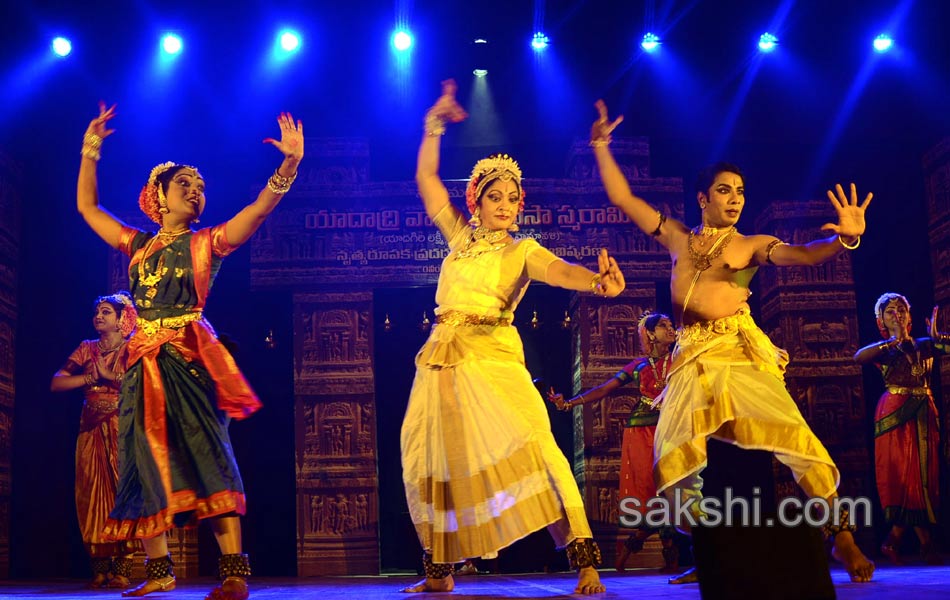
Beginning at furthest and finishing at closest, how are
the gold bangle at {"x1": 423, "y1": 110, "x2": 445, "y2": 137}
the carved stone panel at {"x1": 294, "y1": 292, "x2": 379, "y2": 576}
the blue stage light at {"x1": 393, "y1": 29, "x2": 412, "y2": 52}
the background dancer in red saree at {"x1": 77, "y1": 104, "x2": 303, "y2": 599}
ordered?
the blue stage light at {"x1": 393, "y1": 29, "x2": 412, "y2": 52} → the carved stone panel at {"x1": 294, "y1": 292, "x2": 379, "y2": 576} → the gold bangle at {"x1": 423, "y1": 110, "x2": 445, "y2": 137} → the background dancer in red saree at {"x1": 77, "y1": 104, "x2": 303, "y2": 599}

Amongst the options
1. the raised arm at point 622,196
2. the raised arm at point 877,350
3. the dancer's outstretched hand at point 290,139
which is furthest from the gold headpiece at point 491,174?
the raised arm at point 877,350

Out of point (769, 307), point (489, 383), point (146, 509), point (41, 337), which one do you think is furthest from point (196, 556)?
point (769, 307)

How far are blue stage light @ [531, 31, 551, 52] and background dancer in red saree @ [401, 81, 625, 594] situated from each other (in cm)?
342

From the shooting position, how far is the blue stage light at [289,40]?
295 inches

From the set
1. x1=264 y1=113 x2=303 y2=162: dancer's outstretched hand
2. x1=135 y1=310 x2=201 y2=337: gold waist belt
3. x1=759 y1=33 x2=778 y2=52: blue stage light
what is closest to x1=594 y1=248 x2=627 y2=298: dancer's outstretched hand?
x1=264 y1=113 x2=303 y2=162: dancer's outstretched hand

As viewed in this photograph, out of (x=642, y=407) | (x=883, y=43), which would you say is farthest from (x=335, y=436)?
(x=883, y=43)

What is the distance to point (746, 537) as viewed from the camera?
211cm

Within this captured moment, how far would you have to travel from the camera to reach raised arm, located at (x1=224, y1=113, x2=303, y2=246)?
405 cm

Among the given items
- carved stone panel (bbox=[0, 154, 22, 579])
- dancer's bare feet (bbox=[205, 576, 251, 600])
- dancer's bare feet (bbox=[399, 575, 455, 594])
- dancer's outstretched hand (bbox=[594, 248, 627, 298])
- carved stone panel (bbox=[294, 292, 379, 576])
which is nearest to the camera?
dancer's outstretched hand (bbox=[594, 248, 627, 298])

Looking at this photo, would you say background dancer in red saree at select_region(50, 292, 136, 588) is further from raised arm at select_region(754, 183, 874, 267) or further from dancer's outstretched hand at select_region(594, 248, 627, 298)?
raised arm at select_region(754, 183, 874, 267)

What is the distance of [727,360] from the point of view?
4207 millimetres

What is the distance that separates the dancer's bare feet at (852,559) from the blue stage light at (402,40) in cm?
505

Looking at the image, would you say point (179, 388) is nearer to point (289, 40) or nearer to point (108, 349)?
point (108, 349)

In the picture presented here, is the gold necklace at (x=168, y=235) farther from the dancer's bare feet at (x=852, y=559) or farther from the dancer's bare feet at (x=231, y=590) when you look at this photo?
the dancer's bare feet at (x=852, y=559)
